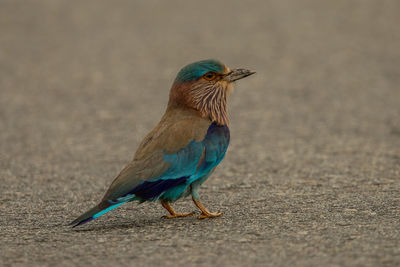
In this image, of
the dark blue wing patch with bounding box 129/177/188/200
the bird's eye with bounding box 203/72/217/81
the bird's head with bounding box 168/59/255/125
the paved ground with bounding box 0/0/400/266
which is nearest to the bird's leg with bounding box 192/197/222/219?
the paved ground with bounding box 0/0/400/266

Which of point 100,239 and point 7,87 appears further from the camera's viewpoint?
point 7,87

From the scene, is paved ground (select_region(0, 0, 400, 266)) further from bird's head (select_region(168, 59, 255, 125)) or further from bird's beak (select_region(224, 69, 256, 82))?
bird's beak (select_region(224, 69, 256, 82))

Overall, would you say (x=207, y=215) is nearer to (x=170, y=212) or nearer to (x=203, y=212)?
(x=203, y=212)

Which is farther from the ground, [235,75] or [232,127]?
[235,75]

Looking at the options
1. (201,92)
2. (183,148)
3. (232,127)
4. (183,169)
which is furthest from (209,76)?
(232,127)

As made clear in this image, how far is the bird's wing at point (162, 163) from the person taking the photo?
5.28 meters

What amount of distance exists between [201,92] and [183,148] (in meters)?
0.66

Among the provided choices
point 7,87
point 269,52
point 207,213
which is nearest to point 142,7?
point 269,52

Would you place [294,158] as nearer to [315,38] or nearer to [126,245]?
[126,245]

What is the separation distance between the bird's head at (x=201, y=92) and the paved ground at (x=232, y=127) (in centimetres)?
83

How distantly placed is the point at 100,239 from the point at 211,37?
1023 centimetres

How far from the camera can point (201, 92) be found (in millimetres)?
6074

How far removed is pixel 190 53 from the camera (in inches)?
545

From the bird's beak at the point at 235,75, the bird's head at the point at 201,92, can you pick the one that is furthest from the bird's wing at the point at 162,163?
the bird's beak at the point at 235,75
